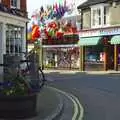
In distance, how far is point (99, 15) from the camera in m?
47.1

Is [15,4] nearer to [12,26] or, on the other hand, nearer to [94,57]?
[12,26]

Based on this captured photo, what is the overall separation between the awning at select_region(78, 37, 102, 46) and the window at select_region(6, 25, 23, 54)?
50.9 ft

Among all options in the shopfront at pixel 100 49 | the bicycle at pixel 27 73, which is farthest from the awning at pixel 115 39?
the bicycle at pixel 27 73

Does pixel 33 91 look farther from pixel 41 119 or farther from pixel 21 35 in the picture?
pixel 21 35

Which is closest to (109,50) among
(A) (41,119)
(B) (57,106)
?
(B) (57,106)

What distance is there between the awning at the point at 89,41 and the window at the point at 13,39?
1552 centimetres

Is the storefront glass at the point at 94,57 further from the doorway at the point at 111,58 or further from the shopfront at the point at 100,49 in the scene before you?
the doorway at the point at 111,58

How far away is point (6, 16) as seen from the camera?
28.5m

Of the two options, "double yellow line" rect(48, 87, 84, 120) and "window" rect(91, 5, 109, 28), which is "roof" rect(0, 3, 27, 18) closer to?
"double yellow line" rect(48, 87, 84, 120)

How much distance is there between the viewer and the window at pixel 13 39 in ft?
99.3

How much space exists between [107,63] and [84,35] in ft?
15.0

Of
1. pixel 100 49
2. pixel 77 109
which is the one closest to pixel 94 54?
pixel 100 49

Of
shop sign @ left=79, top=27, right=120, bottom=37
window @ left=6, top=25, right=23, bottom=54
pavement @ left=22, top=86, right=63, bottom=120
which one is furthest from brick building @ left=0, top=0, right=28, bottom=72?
shop sign @ left=79, top=27, right=120, bottom=37

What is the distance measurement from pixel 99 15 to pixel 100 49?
3.35m
